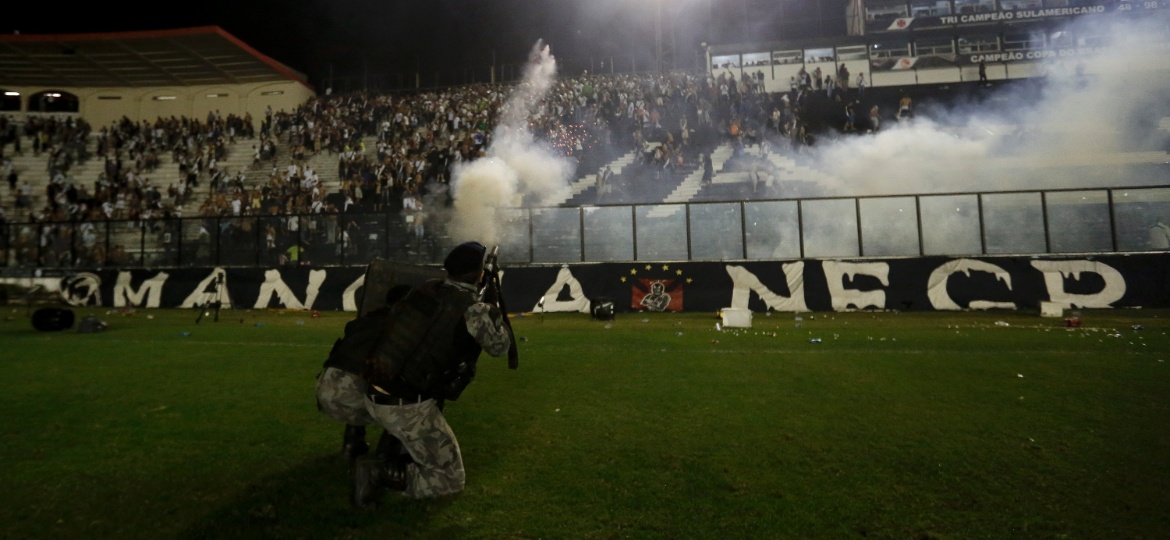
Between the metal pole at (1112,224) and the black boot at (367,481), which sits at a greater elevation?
the metal pole at (1112,224)

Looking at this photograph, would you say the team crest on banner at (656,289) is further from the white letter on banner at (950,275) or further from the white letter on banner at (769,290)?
the white letter on banner at (950,275)

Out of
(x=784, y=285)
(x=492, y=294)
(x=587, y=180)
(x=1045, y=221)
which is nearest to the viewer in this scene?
(x=492, y=294)

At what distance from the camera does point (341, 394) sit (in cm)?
325

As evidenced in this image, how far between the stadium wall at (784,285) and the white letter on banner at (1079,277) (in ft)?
0.06

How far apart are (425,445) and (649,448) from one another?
157 centimetres

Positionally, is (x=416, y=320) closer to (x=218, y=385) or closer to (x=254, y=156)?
(x=218, y=385)

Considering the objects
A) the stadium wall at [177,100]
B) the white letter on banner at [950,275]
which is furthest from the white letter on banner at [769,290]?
the stadium wall at [177,100]

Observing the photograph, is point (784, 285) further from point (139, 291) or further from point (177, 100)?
point (177, 100)

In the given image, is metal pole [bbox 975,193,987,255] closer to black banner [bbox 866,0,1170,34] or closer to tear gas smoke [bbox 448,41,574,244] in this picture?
tear gas smoke [bbox 448,41,574,244]

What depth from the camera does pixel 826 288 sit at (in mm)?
14836

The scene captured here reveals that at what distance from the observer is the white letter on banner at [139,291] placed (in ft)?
58.5

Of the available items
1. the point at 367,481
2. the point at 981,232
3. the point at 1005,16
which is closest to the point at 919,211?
the point at 981,232

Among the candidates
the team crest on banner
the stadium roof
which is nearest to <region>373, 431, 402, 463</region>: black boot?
the team crest on banner

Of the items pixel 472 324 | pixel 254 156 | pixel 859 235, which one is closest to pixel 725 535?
pixel 472 324
